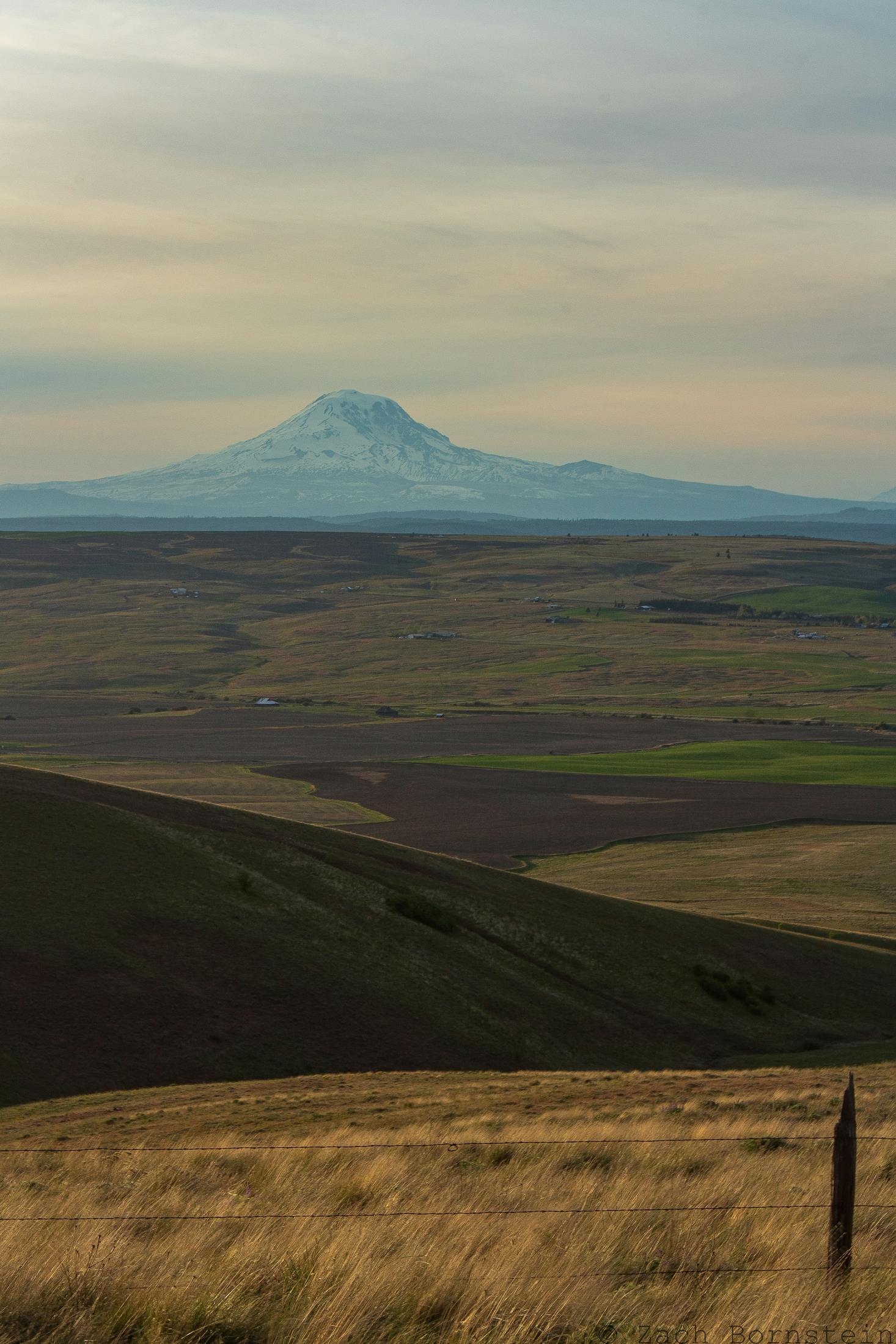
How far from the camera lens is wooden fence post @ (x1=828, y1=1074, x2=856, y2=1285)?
33.5 ft

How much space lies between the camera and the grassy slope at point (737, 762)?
414 ft

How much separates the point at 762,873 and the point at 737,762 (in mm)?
54041

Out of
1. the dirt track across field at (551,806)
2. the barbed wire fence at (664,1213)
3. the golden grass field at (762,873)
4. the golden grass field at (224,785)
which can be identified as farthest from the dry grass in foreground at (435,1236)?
the golden grass field at (224,785)

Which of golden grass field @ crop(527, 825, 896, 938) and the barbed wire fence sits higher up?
the barbed wire fence

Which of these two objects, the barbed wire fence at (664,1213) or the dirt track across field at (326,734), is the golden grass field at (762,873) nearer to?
the dirt track across field at (326,734)

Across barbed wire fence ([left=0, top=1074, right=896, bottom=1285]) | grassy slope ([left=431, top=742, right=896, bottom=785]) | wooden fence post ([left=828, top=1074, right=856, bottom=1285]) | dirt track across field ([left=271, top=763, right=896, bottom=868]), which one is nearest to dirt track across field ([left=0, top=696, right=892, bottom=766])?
grassy slope ([left=431, top=742, right=896, bottom=785])

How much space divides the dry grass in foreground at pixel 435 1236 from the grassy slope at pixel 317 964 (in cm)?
1132

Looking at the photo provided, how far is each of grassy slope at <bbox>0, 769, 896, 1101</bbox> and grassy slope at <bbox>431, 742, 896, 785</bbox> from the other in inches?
2857

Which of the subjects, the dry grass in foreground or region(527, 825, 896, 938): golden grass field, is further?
region(527, 825, 896, 938): golden grass field

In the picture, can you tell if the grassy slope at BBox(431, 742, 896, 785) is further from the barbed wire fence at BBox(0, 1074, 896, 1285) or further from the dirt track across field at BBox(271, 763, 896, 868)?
the barbed wire fence at BBox(0, 1074, 896, 1285)

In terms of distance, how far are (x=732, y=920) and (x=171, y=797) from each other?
2611 centimetres

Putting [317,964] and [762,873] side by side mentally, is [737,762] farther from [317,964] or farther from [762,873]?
[317,964]

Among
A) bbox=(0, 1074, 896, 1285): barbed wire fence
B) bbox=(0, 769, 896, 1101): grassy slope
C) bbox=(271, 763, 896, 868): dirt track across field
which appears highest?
bbox=(0, 1074, 896, 1285): barbed wire fence

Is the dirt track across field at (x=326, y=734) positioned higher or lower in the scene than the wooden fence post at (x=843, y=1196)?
lower
